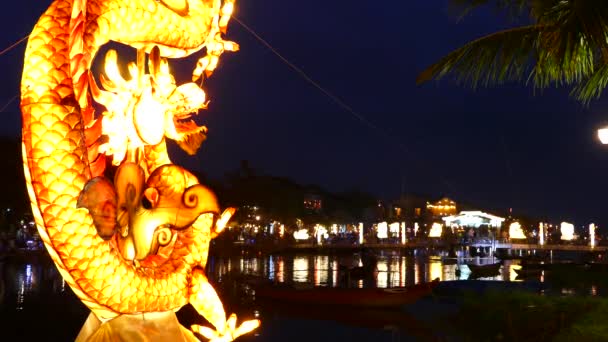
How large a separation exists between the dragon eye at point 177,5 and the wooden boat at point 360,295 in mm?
17576

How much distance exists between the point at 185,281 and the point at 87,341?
0.78 meters

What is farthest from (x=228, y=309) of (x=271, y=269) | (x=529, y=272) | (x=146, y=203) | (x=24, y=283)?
(x=529, y=272)

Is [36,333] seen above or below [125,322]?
below

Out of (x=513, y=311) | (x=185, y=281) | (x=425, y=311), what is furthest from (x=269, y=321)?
(x=185, y=281)

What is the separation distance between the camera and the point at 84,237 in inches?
148

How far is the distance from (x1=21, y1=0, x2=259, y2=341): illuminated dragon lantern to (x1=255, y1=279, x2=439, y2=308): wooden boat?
1698cm

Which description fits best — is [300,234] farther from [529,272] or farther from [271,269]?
[529,272]

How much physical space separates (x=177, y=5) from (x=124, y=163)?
1357 mm

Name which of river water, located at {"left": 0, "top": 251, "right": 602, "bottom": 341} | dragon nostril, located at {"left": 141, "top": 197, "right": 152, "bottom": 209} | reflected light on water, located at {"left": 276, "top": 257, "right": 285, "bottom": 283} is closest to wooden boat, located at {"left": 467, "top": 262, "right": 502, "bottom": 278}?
river water, located at {"left": 0, "top": 251, "right": 602, "bottom": 341}

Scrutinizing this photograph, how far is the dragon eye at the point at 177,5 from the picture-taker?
15.3ft

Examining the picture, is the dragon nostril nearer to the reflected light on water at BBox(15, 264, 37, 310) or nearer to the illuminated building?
the reflected light on water at BBox(15, 264, 37, 310)

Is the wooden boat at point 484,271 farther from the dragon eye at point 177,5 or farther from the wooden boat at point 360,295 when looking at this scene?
the dragon eye at point 177,5

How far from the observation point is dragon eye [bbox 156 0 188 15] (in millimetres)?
4672

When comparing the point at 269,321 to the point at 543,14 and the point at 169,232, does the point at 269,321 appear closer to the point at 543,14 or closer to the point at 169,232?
the point at 543,14
